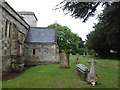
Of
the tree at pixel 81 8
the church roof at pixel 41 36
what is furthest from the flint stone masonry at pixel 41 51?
the tree at pixel 81 8

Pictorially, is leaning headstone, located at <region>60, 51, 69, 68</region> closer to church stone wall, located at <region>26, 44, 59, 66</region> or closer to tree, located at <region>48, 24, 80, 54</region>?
church stone wall, located at <region>26, 44, 59, 66</region>

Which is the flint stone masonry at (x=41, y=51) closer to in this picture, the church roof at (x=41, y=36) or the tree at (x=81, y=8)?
the church roof at (x=41, y=36)

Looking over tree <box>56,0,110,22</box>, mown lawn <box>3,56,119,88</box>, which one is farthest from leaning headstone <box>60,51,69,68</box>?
tree <box>56,0,110,22</box>

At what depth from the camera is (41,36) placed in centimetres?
1781

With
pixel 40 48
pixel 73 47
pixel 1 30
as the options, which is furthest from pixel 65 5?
pixel 73 47

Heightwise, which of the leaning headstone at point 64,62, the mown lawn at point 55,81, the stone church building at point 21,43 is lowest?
the mown lawn at point 55,81

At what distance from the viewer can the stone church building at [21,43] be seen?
1005cm

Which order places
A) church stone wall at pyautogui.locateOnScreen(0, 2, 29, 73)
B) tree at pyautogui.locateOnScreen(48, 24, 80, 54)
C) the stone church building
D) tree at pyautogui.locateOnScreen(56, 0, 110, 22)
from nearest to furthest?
1. tree at pyautogui.locateOnScreen(56, 0, 110, 22)
2. church stone wall at pyautogui.locateOnScreen(0, 2, 29, 73)
3. the stone church building
4. tree at pyautogui.locateOnScreen(48, 24, 80, 54)

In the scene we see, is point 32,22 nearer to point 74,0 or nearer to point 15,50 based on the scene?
point 15,50

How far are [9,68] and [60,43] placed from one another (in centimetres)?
1767

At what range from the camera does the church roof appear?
667 inches

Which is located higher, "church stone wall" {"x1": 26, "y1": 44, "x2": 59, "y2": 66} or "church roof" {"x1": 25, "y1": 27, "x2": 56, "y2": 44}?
"church roof" {"x1": 25, "y1": 27, "x2": 56, "y2": 44}

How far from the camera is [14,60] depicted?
1143 cm

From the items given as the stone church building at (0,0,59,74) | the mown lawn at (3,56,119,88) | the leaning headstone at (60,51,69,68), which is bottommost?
the mown lawn at (3,56,119,88)
